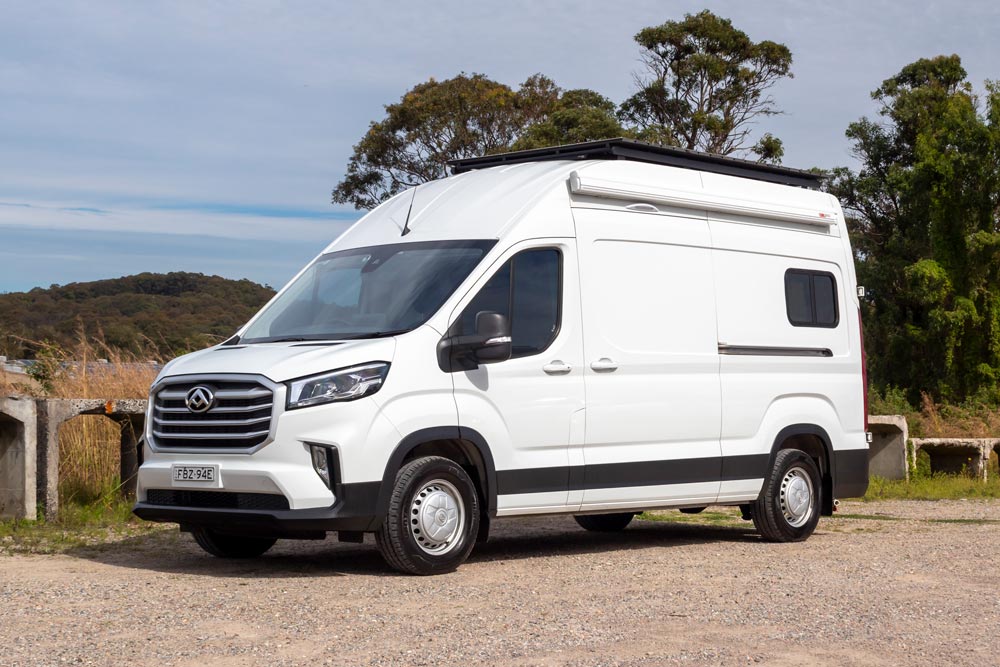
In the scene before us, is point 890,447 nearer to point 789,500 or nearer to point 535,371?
point 789,500

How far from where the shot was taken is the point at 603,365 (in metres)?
9.68

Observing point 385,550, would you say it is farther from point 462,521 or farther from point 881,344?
point 881,344

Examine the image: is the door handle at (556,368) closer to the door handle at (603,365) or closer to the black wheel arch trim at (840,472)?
the door handle at (603,365)

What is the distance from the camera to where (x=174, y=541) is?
35.9 feet

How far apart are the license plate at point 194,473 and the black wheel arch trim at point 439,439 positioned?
3.43ft

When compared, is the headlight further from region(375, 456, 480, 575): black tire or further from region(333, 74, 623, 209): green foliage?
region(333, 74, 623, 209): green foliage

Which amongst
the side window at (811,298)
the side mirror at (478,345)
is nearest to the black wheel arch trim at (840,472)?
the side window at (811,298)

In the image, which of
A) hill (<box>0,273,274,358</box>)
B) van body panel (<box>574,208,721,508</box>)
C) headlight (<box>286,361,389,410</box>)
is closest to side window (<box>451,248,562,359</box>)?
van body panel (<box>574,208,721,508</box>)

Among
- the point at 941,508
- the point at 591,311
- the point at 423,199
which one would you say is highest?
the point at 423,199

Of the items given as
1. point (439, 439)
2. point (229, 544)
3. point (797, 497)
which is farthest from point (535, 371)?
point (797, 497)

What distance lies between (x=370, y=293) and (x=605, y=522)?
3977mm

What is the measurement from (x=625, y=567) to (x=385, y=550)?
5.67 feet

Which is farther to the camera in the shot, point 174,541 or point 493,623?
point 174,541

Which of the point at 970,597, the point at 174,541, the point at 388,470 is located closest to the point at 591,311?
the point at 388,470
